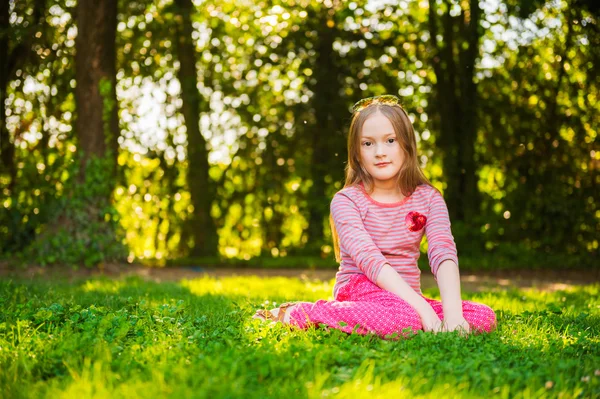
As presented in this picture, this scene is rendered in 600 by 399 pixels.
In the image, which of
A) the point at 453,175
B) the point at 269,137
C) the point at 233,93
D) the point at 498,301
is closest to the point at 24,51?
the point at 233,93

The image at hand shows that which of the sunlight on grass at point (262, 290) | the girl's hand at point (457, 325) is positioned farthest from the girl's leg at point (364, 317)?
the sunlight on grass at point (262, 290)

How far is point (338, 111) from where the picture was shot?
1067 centimetres

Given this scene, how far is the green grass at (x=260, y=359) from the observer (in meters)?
2.43

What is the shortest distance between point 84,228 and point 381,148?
17.9 feet

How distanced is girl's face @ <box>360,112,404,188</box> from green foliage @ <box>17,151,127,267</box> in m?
5.19

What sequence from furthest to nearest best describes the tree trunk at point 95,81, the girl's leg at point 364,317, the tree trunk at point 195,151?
the tree trunk at point 195,151 → the tree trunk at point 95,81 → the girl's leg at point 364,317

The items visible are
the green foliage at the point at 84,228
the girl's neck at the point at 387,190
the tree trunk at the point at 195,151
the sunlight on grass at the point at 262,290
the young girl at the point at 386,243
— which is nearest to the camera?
the young girl at the point at 386,243

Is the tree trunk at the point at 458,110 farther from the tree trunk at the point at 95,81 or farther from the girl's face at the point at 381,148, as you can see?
the girl's face at the point at 381,148

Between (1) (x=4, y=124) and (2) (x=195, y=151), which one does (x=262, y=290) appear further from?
(1) (x=4, y=124)

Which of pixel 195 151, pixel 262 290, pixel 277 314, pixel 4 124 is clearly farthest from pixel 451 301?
pixel 4 124

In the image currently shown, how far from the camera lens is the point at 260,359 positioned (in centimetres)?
268

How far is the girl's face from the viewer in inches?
157

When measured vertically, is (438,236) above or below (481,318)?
above

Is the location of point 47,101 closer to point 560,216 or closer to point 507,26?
point 507,26
